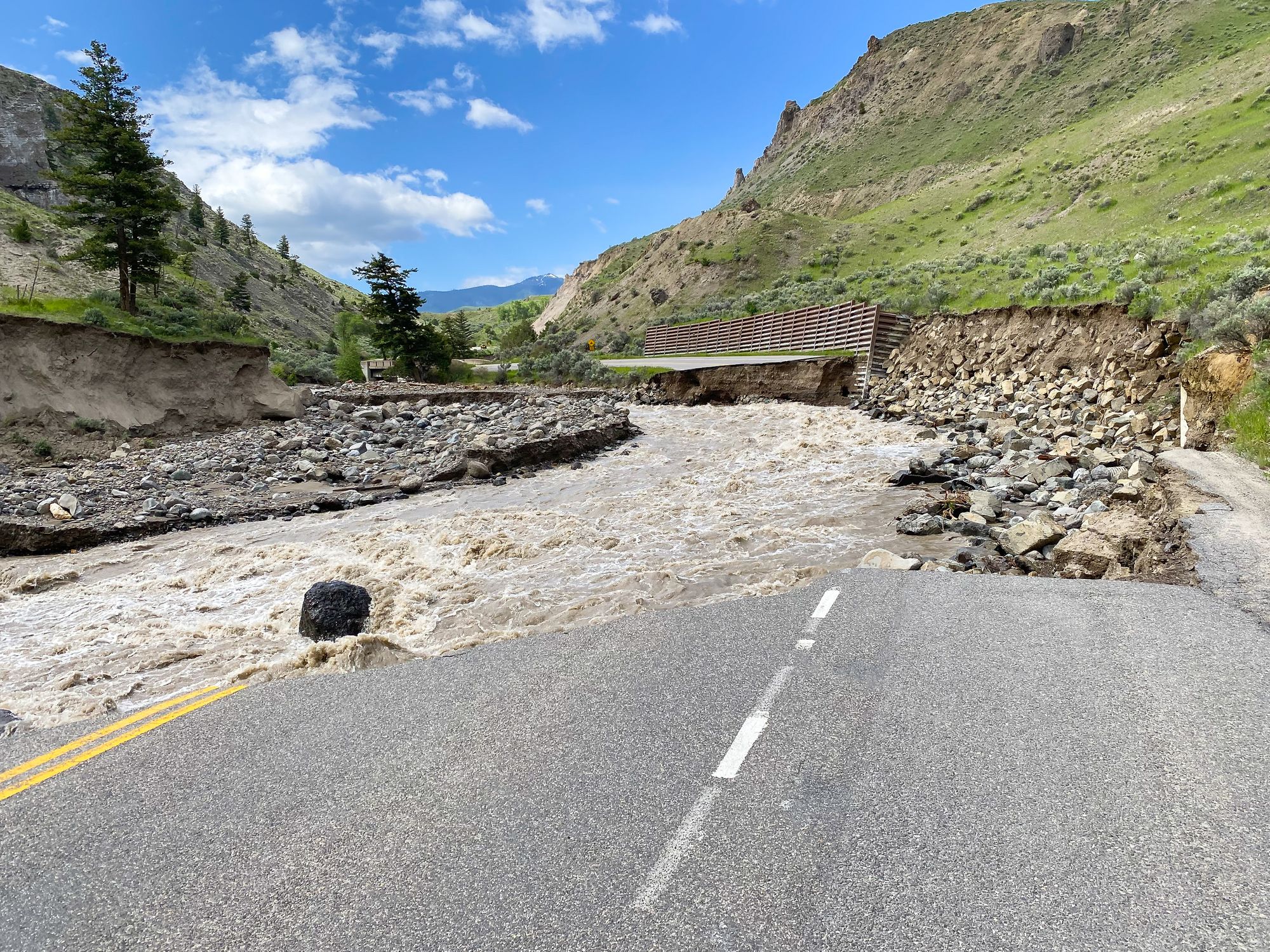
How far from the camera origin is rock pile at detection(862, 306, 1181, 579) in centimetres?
813

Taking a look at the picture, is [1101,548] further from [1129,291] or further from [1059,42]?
[1059,42]

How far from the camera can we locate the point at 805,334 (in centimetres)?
3644

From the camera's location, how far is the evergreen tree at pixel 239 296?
6556 centimetres

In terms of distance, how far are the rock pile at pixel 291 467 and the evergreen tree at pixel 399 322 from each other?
1657 centimetres

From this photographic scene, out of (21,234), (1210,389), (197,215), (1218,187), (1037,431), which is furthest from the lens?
(197,215)

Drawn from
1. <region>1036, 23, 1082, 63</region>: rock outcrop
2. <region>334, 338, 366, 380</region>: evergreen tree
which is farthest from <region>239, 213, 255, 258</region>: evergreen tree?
<region>1036, 23, 1082, 63</region>: rock outcrop

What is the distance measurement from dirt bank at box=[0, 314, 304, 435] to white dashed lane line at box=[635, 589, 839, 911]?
2037 centimetres

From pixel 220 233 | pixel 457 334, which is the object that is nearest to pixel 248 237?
pixel 220 233

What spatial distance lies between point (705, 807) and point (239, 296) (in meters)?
78.6

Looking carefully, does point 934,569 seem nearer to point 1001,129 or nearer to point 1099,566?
point 1099,566

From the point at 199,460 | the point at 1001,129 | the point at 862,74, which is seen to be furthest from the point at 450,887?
the point at 862,74

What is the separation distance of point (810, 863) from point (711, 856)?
46 centimetres

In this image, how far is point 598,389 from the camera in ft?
122

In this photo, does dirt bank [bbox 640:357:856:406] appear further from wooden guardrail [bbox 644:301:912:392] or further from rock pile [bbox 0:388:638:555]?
rock pile [bbox 0:388:638:555]
